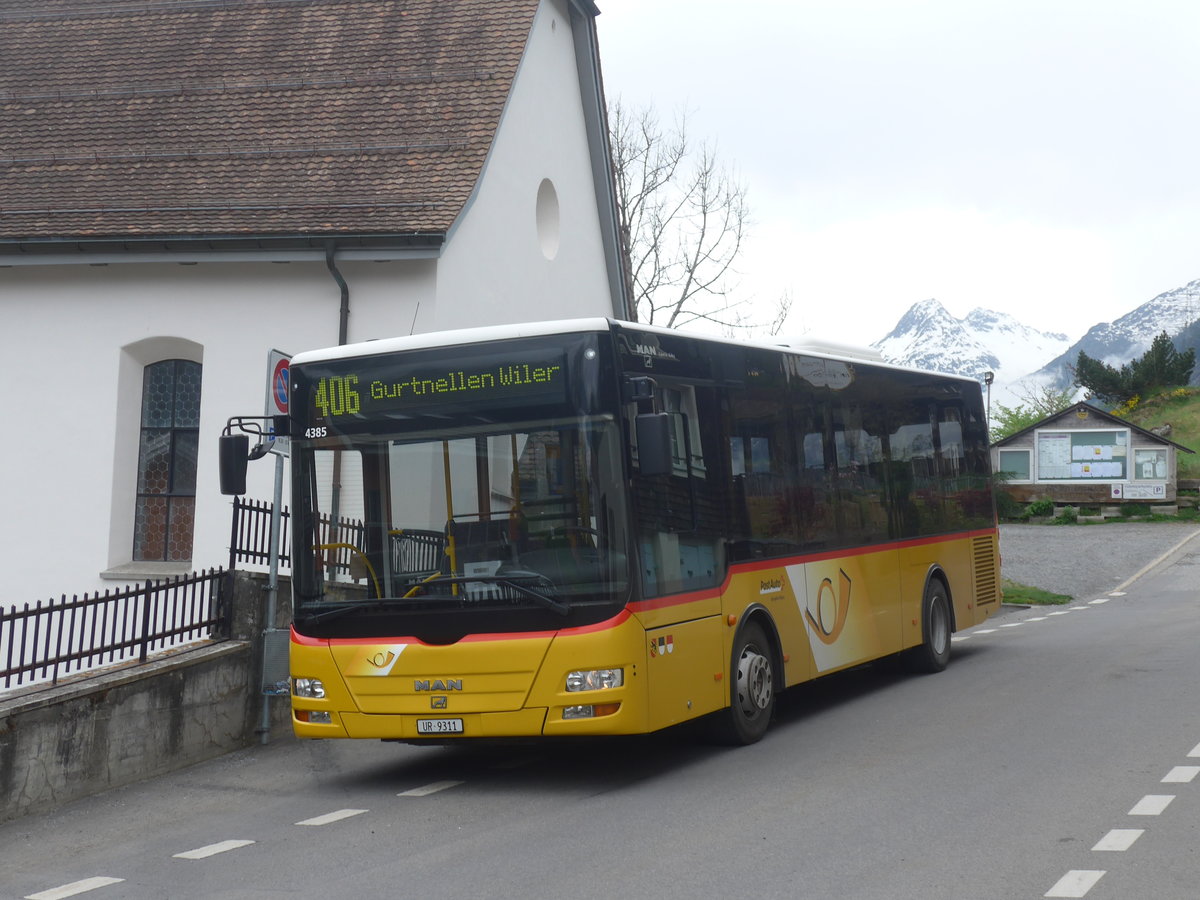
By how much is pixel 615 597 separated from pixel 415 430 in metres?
1.70

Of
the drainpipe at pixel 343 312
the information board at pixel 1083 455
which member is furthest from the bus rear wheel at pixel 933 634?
the information board at pixel 1083 455

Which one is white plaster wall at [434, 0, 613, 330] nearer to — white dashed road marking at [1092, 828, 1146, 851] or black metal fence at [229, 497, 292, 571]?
black metal fence at [229, 497, 292, 571]

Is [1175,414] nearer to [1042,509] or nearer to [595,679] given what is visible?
[1042,509]

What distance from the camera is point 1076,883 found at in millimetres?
6078

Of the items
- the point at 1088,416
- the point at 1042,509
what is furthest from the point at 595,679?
the point at 1088,416

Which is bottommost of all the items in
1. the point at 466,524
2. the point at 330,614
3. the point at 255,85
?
the point at 330,614

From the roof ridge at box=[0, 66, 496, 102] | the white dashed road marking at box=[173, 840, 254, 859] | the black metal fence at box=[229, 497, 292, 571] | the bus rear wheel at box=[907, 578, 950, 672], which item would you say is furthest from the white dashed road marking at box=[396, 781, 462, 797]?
the roof ridge at box=[0, 66, 496, 102]

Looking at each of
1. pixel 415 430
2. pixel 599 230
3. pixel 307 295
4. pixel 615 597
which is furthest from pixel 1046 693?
pixel 599 230

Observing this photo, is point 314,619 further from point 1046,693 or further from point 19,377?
point 19,377

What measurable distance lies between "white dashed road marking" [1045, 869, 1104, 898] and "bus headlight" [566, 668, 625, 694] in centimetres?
311

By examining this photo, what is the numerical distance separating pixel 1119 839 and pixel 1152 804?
0.97 metres

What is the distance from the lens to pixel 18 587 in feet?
57.7

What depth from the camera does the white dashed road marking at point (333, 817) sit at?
27.8 feet

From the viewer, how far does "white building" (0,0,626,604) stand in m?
17.1
